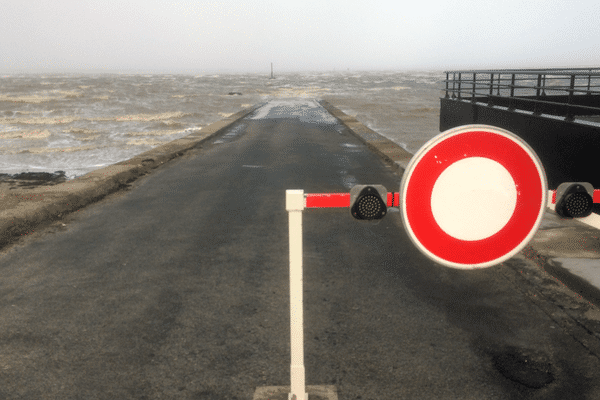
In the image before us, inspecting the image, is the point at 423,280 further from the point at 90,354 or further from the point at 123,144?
the point at 123,144

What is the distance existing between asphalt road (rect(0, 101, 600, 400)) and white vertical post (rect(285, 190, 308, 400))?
0.40 m

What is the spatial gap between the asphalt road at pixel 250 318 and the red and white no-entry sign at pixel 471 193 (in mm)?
1285

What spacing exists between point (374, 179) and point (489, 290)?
5534 mm

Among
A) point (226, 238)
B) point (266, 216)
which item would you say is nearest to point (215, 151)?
point (266, 216)

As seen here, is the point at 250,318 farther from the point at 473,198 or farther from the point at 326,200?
the point at 473,198

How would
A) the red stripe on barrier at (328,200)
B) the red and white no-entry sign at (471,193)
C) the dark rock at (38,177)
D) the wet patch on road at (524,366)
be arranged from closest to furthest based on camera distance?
1. the red and white no-entry sign at (471,193)
2. the red stripe on barrier at (328,200)
3. the wet patch on road at (524,366)
4. the dark rock at (38,177)

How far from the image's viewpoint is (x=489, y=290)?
449 cm

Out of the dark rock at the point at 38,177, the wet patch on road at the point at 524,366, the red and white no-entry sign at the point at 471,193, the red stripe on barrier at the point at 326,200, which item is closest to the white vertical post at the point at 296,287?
the red stripe on barrier at the point at 326,200

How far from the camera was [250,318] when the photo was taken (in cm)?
395

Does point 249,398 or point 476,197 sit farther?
point 249,398

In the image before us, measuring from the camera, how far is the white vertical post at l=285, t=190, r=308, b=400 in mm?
2357

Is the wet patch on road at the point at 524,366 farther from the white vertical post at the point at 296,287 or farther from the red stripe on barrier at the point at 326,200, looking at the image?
the red stripe on barrier at the point at 326,200

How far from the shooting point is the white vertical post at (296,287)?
7.73ft

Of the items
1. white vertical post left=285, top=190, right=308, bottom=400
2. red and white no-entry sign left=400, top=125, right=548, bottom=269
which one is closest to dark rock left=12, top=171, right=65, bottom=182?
white vertical post left=285, top=190, right=308, bottom=400
